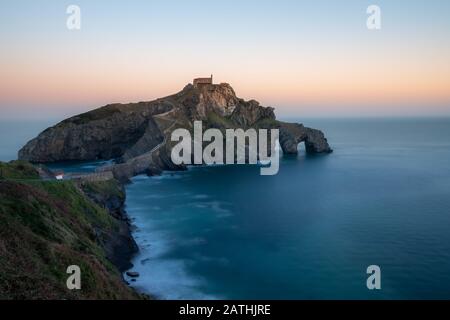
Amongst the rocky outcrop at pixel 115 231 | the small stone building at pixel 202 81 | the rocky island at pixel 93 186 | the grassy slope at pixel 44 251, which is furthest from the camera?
the small stone building at pixel 202 81

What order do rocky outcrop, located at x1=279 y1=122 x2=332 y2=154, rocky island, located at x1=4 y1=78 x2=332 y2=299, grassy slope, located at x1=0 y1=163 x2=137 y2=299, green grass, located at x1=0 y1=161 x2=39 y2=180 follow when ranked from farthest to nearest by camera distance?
1. rocky outcrop, located at x1=279 y1=122 x2=332 y2=154
2. green grass, located at x1=0 y1=161 x2=39 y2=180
3. rocky island, located at x1=4 y1=78 x2=332 y2=299
4. grassy slope, located at x1=0 y1=163 x2=137 y2=299

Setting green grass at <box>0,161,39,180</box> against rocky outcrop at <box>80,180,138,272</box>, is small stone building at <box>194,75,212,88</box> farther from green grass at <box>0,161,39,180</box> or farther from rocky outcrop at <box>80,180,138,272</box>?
green grass at <box>0,161,39,180</box>

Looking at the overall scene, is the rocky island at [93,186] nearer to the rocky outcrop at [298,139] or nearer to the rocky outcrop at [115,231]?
the rocky outcrop at [115,231]

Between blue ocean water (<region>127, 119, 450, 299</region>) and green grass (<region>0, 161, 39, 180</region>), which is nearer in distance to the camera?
blue ocean water (<region>127, 119, 450, 299</region>)

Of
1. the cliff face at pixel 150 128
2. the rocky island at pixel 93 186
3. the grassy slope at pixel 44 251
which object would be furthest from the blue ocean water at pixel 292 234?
the cliff face at pixel 150 128

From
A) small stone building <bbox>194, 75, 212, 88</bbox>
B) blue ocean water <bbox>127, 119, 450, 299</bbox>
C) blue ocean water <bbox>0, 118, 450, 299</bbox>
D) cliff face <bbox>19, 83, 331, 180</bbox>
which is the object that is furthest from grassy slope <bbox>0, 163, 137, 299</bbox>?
small stone building <bbox>194, 75, 212, 88</bbox>

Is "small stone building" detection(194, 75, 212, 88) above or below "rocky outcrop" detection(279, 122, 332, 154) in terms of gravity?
above

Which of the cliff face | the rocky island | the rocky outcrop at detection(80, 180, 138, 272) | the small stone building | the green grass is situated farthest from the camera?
the small stone building
